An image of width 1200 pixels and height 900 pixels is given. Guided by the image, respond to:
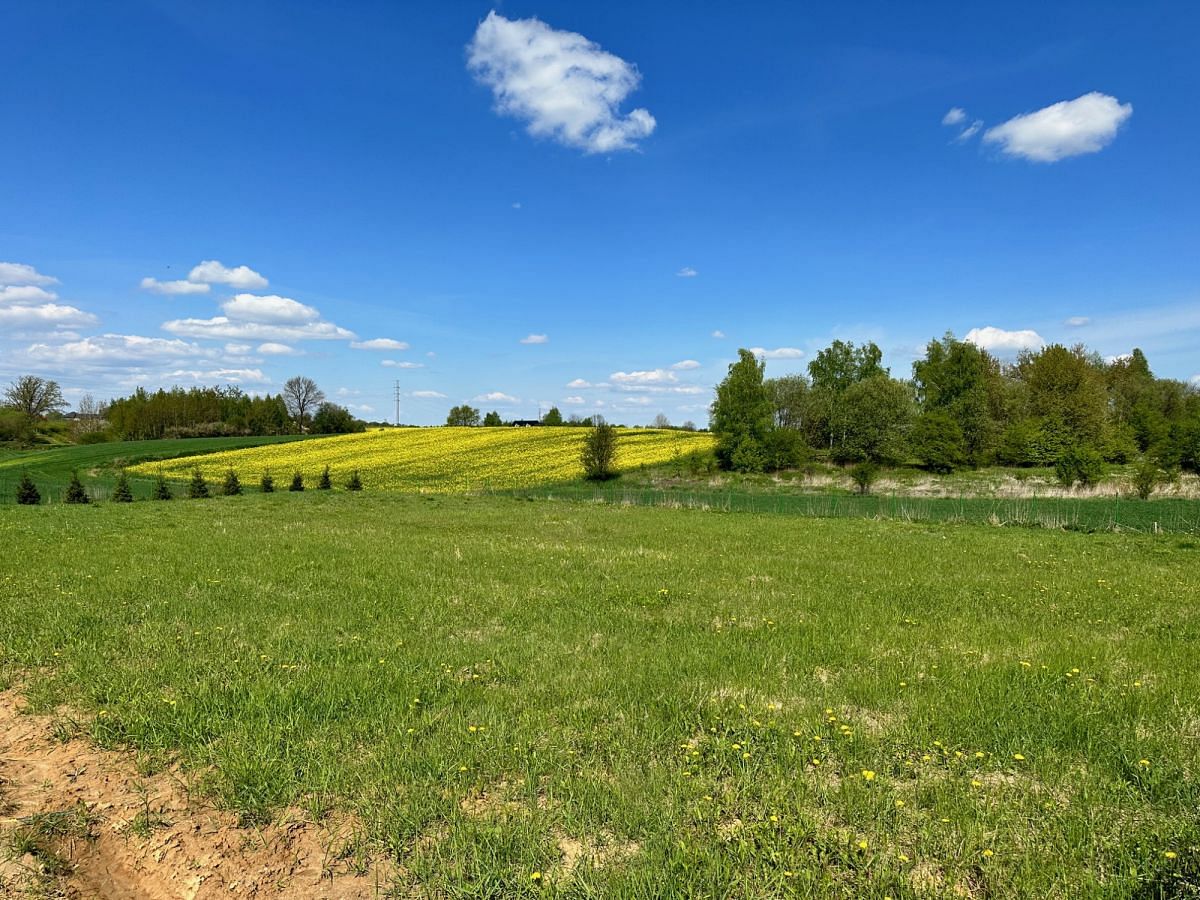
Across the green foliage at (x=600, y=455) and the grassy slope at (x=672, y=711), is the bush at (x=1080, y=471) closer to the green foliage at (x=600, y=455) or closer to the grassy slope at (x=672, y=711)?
the green foliage at (x=600, y=455)

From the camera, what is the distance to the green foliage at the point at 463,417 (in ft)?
383

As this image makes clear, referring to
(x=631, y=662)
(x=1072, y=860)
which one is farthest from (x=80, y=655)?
(x=1072, y=860)

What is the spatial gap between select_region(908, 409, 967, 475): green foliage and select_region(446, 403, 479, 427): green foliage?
8038cm

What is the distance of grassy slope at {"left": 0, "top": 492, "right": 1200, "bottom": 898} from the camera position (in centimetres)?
382

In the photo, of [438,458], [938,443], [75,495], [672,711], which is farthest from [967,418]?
[75,495]

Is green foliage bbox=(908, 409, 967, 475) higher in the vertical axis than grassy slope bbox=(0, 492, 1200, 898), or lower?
higher

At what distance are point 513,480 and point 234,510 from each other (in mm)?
24876

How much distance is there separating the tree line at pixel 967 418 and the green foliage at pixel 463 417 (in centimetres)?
6482

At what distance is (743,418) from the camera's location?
2186 inches

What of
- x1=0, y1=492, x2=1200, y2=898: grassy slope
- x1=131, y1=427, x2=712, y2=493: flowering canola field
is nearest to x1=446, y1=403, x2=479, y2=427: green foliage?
x1=131, y1=427, x2=712, y2=493: flowering canola field

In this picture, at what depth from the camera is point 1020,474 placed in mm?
49781

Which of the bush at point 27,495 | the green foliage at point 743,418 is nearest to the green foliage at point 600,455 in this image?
the green foliage at point 743,418

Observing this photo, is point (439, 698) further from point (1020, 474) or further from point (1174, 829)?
point (1020, 474)

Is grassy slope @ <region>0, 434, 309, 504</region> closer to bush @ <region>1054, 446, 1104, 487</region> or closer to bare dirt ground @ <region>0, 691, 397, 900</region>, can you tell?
bare dirt ground @ <region>0, 691, 397, 900</region>
